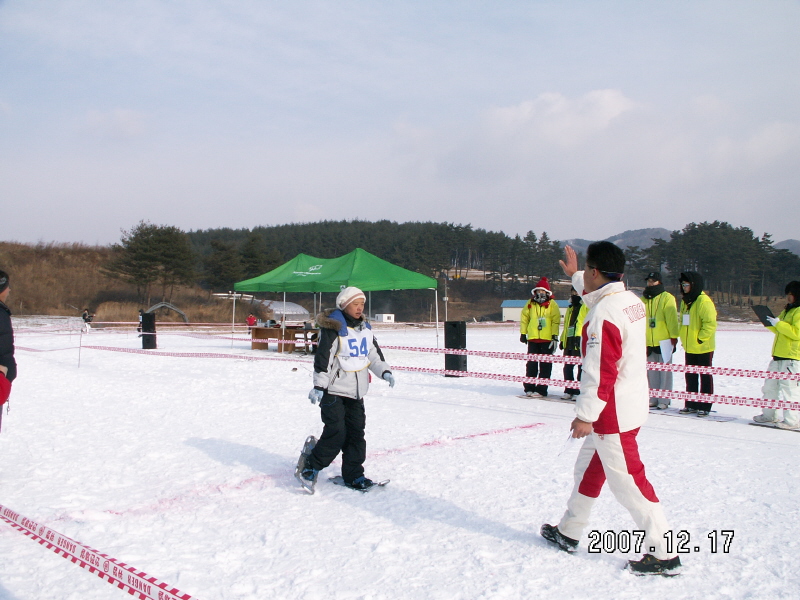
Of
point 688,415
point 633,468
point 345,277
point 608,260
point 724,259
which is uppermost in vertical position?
point 724,259

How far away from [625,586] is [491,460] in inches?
99.3

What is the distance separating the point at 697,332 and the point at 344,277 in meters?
10.7

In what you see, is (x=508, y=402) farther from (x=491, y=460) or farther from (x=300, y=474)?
(x=300, y=474)

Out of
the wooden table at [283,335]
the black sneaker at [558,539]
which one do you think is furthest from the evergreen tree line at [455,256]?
the black sneaker at [558,539]

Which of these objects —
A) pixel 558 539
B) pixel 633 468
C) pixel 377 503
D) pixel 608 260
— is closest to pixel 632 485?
pixel 633 468

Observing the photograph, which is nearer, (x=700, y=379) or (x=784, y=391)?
(x=784, y=391)

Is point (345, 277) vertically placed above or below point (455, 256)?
below

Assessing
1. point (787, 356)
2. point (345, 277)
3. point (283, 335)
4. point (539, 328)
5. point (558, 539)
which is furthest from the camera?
point (283, 335)

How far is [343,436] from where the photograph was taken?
4652mm

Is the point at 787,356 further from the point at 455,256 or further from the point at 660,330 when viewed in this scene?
the point at 455,256

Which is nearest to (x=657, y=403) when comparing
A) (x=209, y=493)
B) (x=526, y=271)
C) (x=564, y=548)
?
(x=564, y=548)

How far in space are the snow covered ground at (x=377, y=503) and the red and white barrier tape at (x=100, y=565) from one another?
139 millimetres

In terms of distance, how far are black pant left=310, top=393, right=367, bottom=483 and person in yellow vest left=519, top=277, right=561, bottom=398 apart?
211 inches

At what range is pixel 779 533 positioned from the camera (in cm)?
371
